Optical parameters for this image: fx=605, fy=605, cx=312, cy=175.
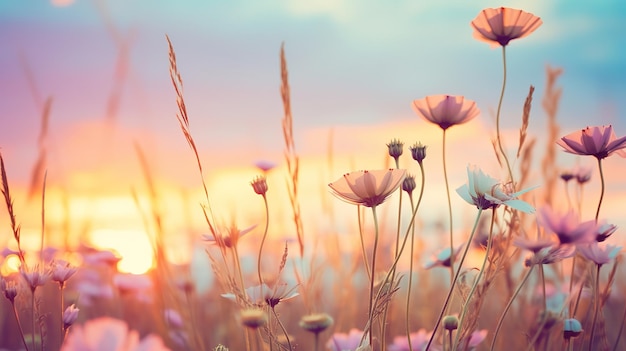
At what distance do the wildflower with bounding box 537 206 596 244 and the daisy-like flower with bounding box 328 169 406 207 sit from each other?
6.2 inches

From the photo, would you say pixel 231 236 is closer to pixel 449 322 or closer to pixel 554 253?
pixel 449 322

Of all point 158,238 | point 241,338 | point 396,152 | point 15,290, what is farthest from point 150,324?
point 396,152

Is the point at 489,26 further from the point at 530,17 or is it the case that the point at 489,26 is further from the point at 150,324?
the point at 150,324

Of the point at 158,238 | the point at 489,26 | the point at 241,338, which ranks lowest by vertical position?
the point at 241,338

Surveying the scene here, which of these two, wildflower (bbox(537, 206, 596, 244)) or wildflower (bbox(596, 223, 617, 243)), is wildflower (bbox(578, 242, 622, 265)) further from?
wildflower (bbox(537, 206, 596, 244))

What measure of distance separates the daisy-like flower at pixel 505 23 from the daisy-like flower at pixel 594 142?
0.59 feet

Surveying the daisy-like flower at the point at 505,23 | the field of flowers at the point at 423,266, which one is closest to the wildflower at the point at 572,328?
the field of flowers at the point at 423,266

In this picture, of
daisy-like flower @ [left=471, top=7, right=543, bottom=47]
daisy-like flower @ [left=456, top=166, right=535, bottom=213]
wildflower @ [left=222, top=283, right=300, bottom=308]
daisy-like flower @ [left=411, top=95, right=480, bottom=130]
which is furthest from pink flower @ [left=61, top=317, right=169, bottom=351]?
daisy-like flower @ [left=471, top=7, right=543, bottom=47]

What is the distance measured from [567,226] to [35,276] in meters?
0.64

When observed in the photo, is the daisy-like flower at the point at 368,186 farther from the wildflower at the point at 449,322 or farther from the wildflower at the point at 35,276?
the wildflower at the point at 35,276

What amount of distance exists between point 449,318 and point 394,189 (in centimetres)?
19

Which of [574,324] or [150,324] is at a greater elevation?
[574,324]

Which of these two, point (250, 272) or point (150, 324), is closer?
point (150, 324)

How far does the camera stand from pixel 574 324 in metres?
0.77
